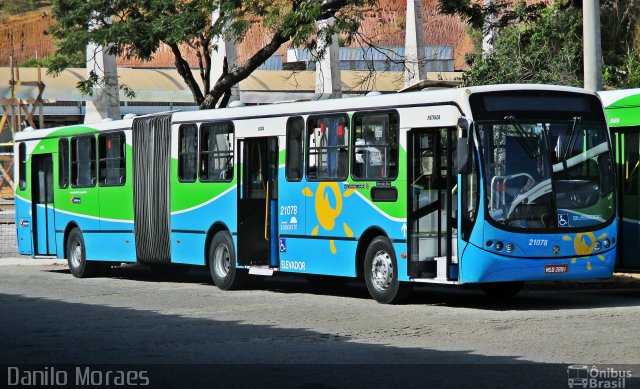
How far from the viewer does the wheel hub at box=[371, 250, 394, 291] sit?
17.6 metres

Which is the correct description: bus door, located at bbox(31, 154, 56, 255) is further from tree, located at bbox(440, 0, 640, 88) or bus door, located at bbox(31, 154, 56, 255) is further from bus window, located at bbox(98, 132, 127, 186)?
tree, located at bbox(440, 0, 640, 88)

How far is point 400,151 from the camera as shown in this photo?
17438 mm

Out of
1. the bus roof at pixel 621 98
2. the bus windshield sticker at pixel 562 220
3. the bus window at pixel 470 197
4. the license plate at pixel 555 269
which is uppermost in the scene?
the bus roof at pixel 621 98

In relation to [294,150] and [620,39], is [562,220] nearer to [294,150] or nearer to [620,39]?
[294,150]

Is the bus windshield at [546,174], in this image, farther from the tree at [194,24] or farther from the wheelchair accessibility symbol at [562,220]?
the tree at [194,24]

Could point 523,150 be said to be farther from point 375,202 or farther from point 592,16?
point 592,16

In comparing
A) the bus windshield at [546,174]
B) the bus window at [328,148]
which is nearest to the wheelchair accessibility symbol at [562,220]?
the bus windshield at [546,174]

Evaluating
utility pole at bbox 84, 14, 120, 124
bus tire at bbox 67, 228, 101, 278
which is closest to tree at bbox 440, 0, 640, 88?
bus tire at bbox 67, 228, 101, 278

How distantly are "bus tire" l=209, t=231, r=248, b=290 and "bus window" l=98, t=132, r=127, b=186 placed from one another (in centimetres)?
374

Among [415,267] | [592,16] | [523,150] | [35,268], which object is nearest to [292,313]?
[415,267]

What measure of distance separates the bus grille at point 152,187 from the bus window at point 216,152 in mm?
1132

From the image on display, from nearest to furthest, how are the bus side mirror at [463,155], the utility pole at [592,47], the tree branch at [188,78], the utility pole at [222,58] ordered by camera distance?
the bus side mirror at [463,155] → the utility pole at [592,47] → the tree branch at [188,78] → the utility pole at [222,58]

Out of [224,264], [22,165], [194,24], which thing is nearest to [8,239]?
[22,165]

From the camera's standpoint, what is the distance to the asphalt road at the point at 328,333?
426 inches
